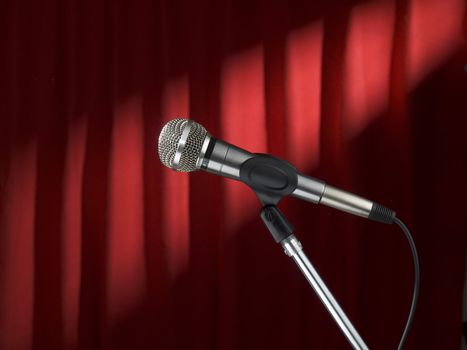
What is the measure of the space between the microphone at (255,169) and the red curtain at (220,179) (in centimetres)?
87

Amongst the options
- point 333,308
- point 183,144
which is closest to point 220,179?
point 183,144

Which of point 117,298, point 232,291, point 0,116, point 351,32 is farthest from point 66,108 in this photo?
point 351,32

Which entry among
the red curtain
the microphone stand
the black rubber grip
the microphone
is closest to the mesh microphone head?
the microphone

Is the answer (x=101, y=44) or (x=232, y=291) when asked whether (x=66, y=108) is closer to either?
(x=101, y=44)

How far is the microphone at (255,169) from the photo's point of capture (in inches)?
29.0

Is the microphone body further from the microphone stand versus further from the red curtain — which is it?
the red curtain

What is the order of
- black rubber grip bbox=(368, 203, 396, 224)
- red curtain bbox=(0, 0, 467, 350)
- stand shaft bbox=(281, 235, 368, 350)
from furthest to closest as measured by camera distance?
red curtain bbox=(0, 0, 467, 350), black rubber grip bbox=(368, 203, 396, 224), stand shaft bbox=(281, 235, 368, 350)

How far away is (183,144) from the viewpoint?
2.45ft

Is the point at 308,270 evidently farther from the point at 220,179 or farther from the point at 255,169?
the point at 220,179

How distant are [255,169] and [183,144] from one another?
118mm

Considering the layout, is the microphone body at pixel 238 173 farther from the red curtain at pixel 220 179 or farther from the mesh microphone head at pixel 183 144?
the red curtain at pixel 220 179

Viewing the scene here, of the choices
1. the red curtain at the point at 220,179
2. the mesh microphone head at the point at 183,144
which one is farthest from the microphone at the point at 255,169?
the red curtain at the point at 220,179

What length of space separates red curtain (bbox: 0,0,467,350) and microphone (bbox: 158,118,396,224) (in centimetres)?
87

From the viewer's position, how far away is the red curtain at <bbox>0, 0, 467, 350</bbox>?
1.54m
